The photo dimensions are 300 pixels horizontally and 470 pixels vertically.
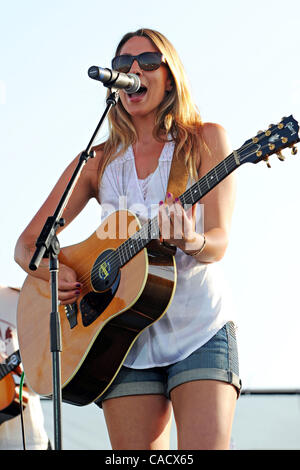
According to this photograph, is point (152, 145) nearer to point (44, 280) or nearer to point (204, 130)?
point (204, 130)

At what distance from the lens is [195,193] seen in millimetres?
2443

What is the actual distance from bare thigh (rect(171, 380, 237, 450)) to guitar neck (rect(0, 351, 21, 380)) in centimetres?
226

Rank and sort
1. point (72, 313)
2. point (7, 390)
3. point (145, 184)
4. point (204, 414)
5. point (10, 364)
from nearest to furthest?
point (204, 414) → point (145, 184) → point (72, 313) → point (10, 364) → point (7, 390)

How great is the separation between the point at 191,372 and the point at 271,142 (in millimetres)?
790

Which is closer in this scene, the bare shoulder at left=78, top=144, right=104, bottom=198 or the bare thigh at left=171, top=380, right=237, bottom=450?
the bare thigh at left=171, top=380, right=237, bottom=450

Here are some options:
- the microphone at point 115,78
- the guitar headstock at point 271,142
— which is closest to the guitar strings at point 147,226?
the guitar headstock at point 271,142

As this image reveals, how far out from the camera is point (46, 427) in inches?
185

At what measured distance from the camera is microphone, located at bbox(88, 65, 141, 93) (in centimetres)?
231

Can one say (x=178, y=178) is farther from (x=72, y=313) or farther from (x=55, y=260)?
(x=72, y=313)

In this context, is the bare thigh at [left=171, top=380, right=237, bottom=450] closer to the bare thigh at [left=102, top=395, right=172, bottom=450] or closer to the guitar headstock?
the bare thigh at [left=102, top=395, right=172, bottom=450]

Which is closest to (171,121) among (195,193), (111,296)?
(195,193)

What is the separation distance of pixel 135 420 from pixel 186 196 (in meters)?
0.78

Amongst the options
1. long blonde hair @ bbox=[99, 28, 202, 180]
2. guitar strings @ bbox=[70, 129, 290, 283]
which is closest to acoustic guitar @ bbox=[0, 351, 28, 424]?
guitar strings @ bbox=[70, 129, 290, 283]
